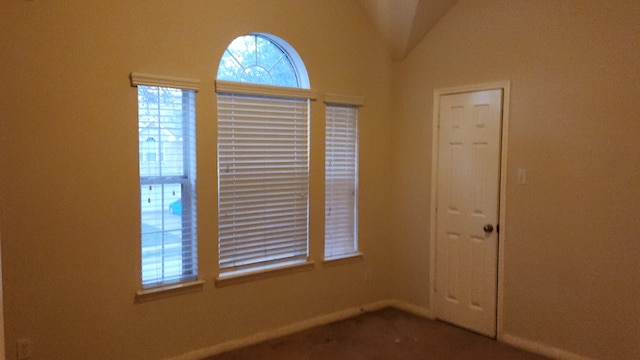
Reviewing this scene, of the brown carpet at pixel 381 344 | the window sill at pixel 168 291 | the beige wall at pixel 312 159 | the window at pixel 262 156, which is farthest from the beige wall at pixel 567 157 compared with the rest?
the window sill at pixel 168 291

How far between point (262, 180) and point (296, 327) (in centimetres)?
128

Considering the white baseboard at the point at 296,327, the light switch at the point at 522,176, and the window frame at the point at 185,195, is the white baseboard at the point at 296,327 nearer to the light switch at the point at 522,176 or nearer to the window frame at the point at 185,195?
the window frame at the point at 185,195

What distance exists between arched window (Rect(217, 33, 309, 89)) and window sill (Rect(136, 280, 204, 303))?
5.00 ft

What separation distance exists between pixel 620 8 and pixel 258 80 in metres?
2.58

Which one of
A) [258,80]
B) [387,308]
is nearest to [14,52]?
[258,80]

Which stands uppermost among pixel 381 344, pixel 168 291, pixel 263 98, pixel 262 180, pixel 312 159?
pixel 263 98

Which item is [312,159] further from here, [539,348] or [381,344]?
[539,348]

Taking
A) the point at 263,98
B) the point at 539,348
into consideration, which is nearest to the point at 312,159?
the point at 263,98

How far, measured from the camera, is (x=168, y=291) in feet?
10.5

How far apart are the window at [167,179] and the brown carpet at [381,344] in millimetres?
790

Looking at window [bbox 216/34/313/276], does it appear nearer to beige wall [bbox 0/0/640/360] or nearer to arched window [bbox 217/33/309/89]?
arched window [bbox 217/33/309/89]

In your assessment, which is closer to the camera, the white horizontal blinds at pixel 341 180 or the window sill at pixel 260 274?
the window sill at pixel 260 274

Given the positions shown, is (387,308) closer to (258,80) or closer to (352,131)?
(352,131)

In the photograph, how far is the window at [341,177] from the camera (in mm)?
4098
